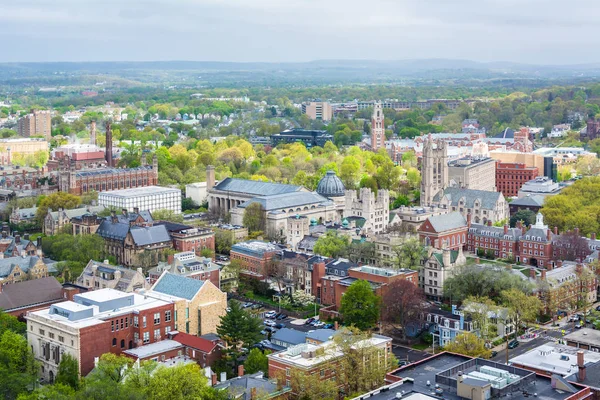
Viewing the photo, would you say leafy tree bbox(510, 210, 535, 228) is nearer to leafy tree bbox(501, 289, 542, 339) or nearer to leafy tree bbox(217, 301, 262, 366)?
leafy tree bbox(501, 289, 542, 339)

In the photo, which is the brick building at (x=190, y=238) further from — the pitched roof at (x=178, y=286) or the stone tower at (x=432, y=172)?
the stone tower at (x=432, y=172)

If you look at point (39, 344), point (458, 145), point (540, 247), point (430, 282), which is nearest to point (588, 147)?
point (458, 145)

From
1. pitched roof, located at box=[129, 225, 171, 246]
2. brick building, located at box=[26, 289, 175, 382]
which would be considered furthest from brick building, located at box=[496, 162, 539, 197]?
brick building, located at box=[26, 289, 175, 382]

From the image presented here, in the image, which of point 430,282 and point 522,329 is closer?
point 522,329

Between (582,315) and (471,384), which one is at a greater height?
(471,384)

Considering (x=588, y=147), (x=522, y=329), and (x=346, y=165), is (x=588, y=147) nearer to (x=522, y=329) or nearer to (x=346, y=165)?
(x=346, y=165)

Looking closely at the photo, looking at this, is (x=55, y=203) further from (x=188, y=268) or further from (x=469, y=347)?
(x=469, y=347)
